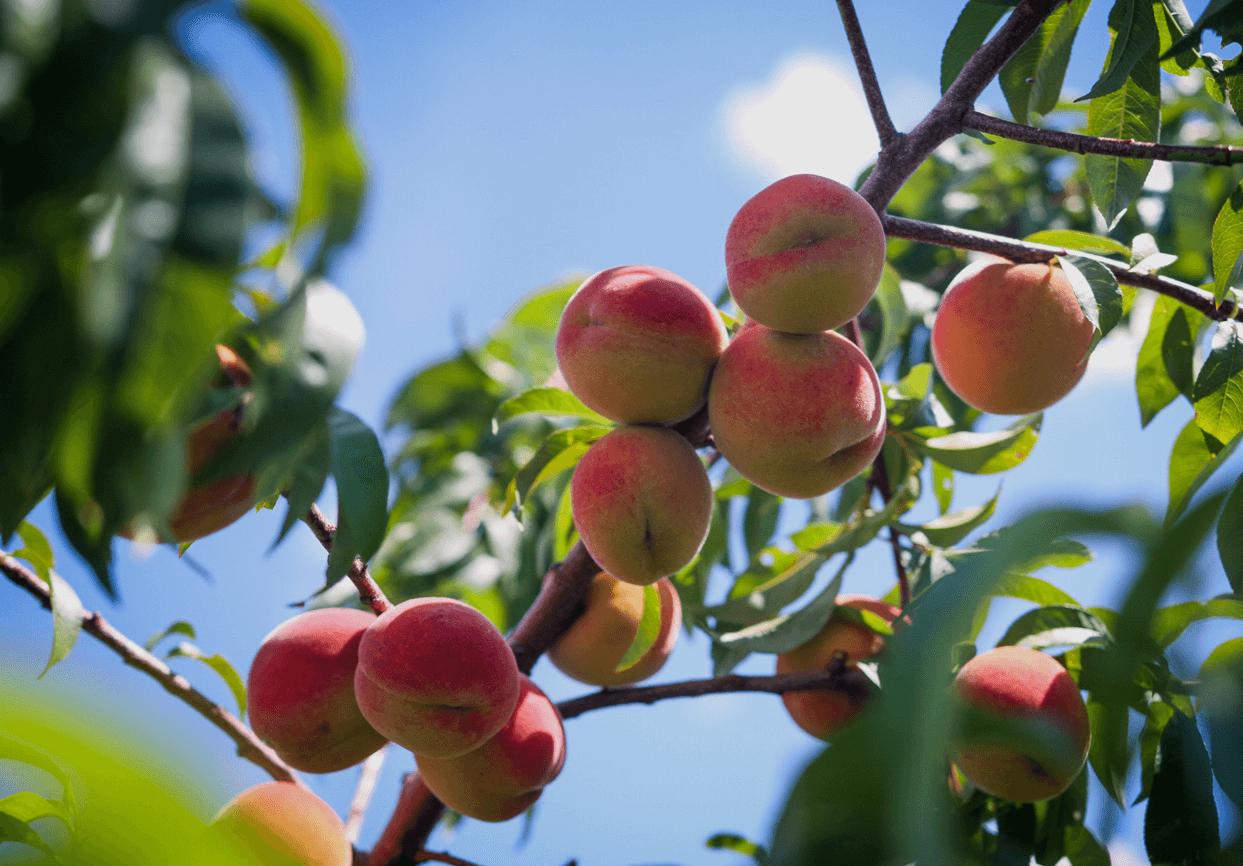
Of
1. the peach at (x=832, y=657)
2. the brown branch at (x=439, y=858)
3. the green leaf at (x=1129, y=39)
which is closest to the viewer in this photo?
the green leaf at (x=1129, y=39)

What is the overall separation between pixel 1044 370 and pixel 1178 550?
87 cm

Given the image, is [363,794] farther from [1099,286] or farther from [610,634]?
[1099,286]

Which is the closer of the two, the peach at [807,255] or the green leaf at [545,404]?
the peach at [807,255]

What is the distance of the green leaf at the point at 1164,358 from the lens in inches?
49.4

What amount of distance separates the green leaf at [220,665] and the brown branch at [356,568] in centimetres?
39

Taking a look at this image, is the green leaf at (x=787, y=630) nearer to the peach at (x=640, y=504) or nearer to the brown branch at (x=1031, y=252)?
the peach at (x=640, y=504)

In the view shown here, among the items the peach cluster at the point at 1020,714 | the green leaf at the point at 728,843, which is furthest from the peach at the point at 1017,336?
the green leaf at the point at 728,843

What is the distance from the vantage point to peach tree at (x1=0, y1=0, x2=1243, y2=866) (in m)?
0.37

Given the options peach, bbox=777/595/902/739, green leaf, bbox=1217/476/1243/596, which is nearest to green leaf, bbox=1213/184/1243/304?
green leaf, bbox=1217/476/1243/596

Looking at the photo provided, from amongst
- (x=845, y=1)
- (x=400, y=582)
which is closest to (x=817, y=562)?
(x=845, y=1)

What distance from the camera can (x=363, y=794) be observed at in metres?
1.51

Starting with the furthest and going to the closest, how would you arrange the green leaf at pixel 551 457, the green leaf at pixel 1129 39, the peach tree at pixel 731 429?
the green leaf at pixel 551 457 < the green leaf at pixel 1129 39 < the peach tree at pixel 731 429

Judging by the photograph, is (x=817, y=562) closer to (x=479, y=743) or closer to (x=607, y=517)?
(x=607, y=517)

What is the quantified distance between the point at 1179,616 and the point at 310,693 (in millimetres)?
1037
